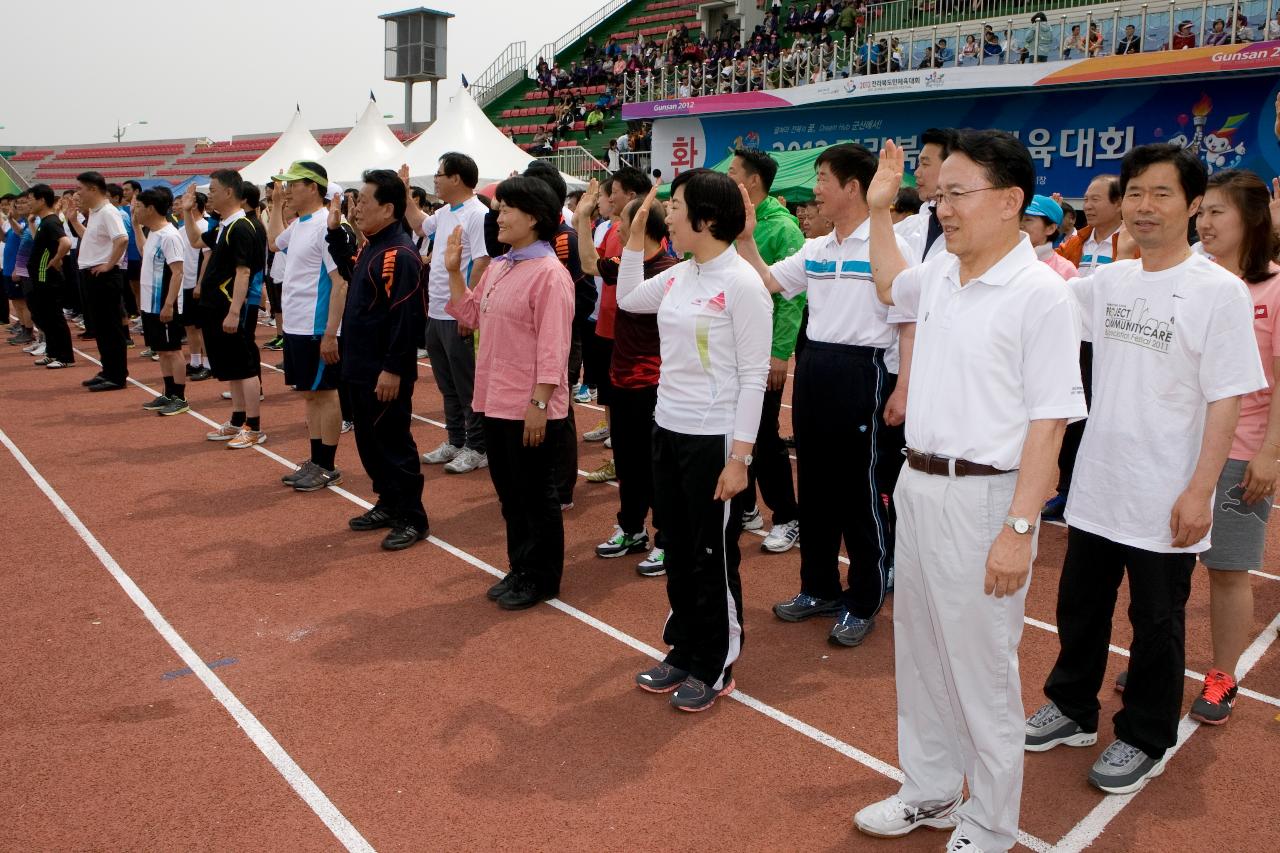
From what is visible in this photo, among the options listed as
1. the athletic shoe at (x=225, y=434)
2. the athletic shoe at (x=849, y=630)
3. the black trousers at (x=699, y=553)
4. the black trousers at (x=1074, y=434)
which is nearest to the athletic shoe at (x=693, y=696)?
the black trousers at (x=699, y=553)

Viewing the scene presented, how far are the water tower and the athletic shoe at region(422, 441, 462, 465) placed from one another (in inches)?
1206

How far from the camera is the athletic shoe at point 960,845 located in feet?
9.00

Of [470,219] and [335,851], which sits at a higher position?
[470,219]

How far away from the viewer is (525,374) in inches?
186

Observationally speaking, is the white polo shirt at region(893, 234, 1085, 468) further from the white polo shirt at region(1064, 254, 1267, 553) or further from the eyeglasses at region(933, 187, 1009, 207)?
the white polo shirt at region(1064, 254, 1267, 553)

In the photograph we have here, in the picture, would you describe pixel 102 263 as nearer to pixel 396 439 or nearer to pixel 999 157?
pixel 396 439

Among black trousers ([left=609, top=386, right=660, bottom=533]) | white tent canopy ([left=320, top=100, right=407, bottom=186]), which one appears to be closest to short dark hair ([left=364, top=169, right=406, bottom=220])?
black trousers ([left=609, top=386, right=660, bottom=533])

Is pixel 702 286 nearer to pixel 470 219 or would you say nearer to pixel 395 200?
pixel 395 200

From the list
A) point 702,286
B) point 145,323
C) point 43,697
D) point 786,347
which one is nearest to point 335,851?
point 43,697

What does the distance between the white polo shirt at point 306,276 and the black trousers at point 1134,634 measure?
5.05 meters

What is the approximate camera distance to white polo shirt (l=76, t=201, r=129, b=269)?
10.0 metres

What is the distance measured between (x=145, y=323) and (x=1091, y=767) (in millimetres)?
9200

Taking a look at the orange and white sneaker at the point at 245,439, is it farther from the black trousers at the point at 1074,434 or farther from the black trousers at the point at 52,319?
the black trousers at the point at 1074,434

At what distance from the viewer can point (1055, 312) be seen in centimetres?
252
